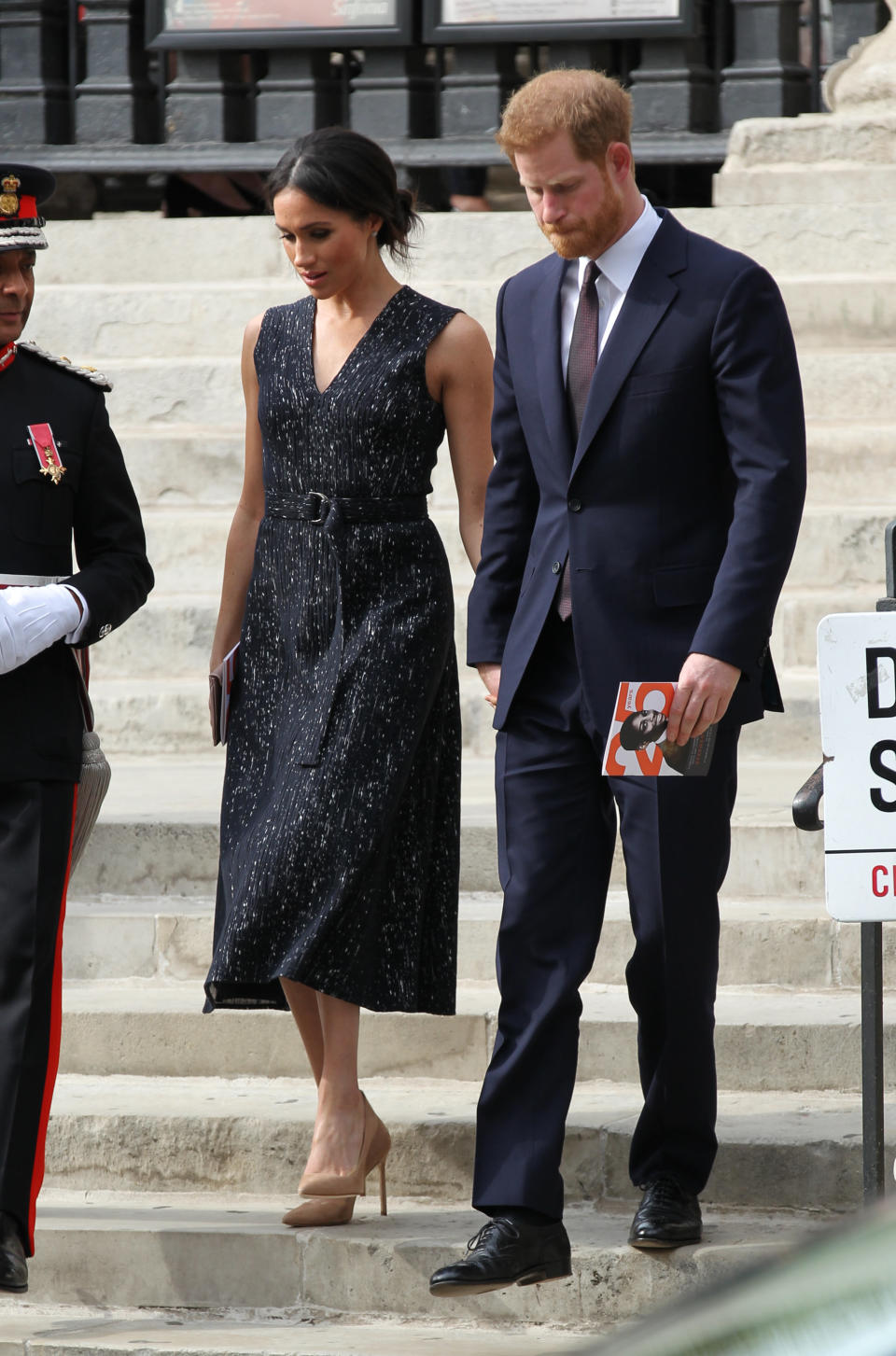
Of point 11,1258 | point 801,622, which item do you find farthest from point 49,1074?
point 801,622

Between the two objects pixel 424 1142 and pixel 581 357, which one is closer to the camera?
pixel 581 357

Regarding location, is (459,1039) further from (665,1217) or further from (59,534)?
(59,534)

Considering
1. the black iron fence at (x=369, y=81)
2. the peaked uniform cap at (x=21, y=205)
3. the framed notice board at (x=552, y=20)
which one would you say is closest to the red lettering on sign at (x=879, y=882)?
the peaked uniform cap at (x=21, y=205)

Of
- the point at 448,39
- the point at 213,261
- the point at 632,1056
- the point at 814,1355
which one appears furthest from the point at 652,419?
the point at 448,39

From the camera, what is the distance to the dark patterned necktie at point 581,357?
334 cm

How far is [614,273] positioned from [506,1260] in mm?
1552

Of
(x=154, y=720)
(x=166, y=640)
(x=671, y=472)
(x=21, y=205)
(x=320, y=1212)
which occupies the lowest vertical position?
(x=320, y=1212)

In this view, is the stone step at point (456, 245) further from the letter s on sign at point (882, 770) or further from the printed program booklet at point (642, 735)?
the letter s on sign at point (882, 770)

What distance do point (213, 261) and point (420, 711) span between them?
15.1 ft

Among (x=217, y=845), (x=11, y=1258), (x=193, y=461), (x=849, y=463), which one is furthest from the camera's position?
(x=193, y=461)

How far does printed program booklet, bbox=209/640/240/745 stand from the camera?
12.8 ft

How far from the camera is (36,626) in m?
3.47

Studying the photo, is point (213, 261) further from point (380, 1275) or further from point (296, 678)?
point (380, 1275)

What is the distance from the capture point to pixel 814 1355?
95cm
